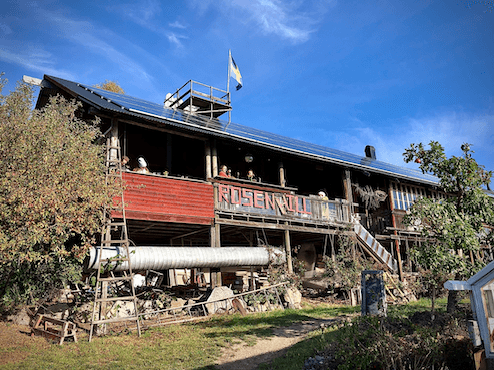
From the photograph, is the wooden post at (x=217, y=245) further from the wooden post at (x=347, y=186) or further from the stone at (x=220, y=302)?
the wooden post at (x=347, y=186)

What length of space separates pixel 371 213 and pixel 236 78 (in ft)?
35.2

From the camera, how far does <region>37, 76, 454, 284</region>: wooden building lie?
14.3 metres

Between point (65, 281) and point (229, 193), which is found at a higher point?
point (229, 193)

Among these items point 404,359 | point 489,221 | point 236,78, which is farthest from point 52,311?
point 236,78

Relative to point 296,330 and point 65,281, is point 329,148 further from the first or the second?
point 65,281

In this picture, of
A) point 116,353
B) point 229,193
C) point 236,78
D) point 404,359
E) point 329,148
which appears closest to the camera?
point 404,359

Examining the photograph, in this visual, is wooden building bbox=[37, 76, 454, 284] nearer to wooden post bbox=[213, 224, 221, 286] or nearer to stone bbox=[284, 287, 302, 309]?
wooden post bbox=[213, 224, 221, 286]

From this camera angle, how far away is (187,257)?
→ 1281 cm

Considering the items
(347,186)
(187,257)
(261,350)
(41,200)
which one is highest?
(347,186)

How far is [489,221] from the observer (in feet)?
34.7

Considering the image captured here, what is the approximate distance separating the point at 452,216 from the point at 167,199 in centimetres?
858

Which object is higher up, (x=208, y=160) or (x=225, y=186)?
(x=208, y=160)

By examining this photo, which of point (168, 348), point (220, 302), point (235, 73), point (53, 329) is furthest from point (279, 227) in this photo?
point (235, 73)

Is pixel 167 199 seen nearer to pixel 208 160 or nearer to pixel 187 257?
pixel 187 257
